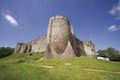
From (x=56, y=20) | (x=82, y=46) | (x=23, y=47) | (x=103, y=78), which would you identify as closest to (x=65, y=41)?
(x=56, y=20)

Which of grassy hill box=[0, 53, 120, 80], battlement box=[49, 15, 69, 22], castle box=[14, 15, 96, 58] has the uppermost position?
battlement box=[49, 15, 69, 22]

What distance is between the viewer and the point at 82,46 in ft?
208

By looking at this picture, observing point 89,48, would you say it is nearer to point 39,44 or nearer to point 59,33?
point 39,44

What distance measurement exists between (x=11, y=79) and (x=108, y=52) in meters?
75.8

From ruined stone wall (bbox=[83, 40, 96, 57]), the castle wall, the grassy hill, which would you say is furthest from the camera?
ruined stone wall (bbox=[83, 40, 96, 57])

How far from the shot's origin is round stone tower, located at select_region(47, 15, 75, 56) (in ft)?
115

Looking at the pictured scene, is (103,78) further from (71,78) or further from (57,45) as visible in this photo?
(57,45)

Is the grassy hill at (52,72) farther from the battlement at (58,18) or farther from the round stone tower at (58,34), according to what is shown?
the battlement at (58,18)

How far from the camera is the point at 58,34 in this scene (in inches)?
1443

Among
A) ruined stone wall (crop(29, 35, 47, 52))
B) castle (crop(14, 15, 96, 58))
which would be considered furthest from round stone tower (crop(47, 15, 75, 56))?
ruined stone wall (crop(29, 35, 47, 52))

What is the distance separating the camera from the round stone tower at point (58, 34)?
34.9m

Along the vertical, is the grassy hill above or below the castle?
below

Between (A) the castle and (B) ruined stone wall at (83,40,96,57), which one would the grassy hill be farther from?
(B) ruined stone wall at (83,40,96,57)

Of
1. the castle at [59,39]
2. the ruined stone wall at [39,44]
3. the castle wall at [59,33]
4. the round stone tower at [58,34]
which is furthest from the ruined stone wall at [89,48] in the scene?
the castle wall at [59,33]
